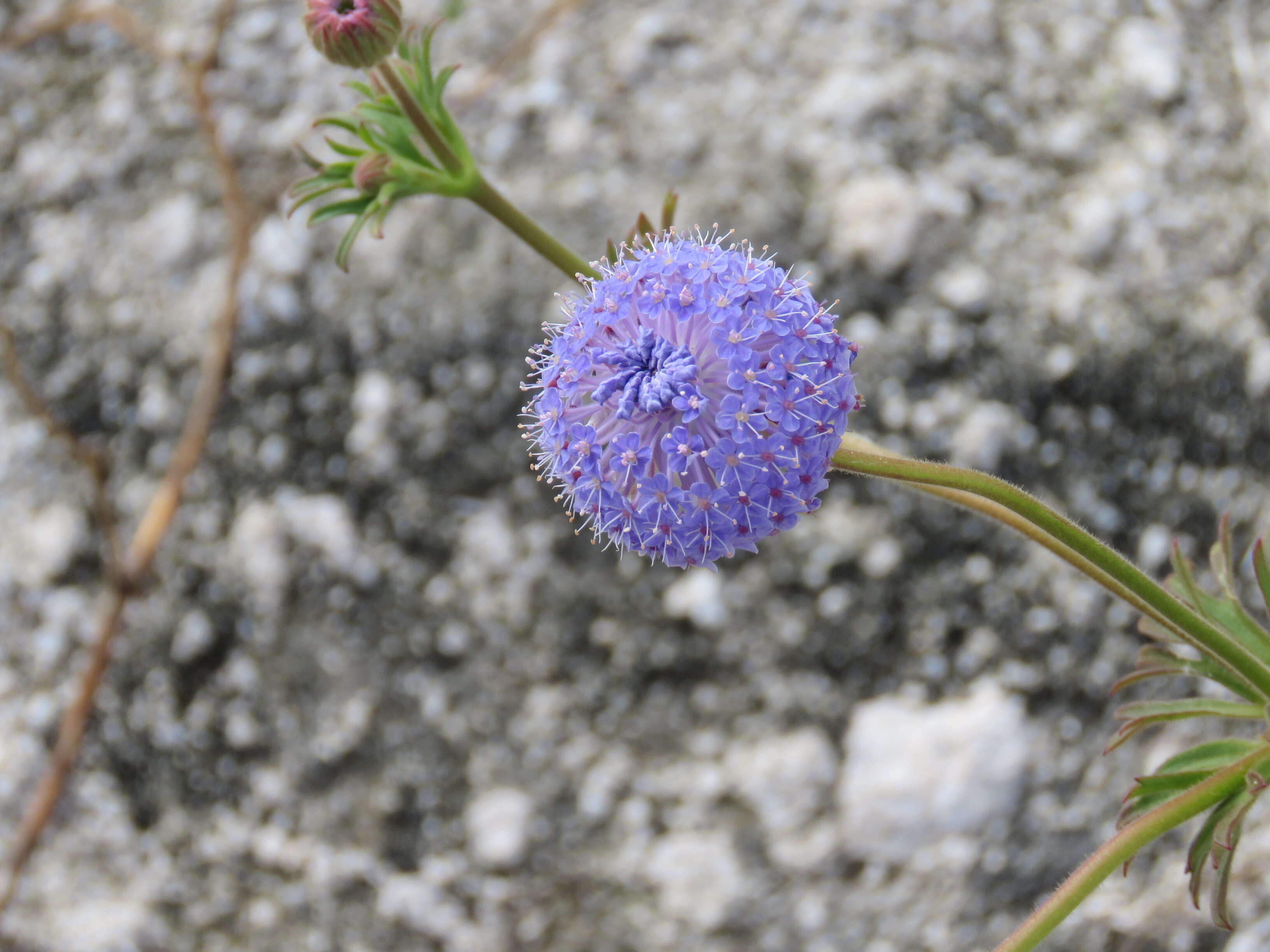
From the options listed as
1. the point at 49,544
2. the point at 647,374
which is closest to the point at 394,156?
the point at 647,374

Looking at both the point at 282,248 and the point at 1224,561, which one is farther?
the point at 282,248

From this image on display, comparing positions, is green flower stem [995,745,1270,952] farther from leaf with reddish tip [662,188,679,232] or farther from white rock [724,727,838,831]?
leaf with reddish tip [662,188,679,232]

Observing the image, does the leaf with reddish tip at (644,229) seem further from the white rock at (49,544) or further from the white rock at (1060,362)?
the white rock at (49,544)

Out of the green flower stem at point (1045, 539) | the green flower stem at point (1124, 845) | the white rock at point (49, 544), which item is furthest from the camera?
the white rock at point (49, 544)

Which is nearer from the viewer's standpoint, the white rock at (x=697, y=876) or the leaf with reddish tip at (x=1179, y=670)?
the leaf with reddish tip at (x=1179, y=670)

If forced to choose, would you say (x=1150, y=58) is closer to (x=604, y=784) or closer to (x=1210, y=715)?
(x=1210, y=715)

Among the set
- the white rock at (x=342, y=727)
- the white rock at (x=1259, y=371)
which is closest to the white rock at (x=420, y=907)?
the white rock at (x=342, y=727)

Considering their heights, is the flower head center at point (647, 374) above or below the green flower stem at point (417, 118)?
below

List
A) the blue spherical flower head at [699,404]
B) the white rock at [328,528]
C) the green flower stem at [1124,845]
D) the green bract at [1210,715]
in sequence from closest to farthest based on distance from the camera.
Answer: the blue spherical flower head at [699,404] → the green flower stem at [1124,845] → the green bract at [1210,715] → the white rock at [328,528]
